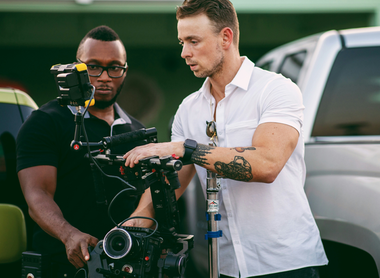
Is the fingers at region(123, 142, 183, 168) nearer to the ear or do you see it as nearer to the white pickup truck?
the ear

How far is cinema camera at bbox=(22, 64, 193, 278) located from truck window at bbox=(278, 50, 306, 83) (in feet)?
5.15

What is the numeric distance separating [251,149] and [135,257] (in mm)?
718

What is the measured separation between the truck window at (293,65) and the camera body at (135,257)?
173 centimetres

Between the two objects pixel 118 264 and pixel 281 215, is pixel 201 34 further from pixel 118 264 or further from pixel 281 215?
pixel 118 264

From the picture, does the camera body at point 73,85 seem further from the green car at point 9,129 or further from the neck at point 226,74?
the green car at point 9,129

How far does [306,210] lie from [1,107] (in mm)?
2087

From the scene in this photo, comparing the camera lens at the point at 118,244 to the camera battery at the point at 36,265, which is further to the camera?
the camera battery at the point at 36,265

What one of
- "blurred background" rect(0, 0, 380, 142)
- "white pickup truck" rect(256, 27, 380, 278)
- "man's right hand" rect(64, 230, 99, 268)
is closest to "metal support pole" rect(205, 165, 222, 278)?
"man's right hand" rect(64, 230, 99, 268)

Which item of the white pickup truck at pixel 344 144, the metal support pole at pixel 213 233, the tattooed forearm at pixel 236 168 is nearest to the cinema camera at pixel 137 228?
the metal support pole at pixel 213 233

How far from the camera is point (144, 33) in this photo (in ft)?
30.7

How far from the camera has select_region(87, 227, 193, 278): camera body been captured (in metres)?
1.73

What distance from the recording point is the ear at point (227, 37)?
2193 millimetres

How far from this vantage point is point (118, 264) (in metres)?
1.76

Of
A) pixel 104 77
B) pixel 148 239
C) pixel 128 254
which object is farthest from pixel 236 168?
pixel 104 77
